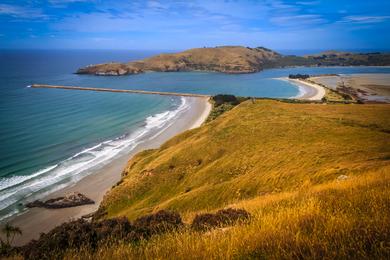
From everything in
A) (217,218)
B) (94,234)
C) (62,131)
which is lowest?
(62,131)

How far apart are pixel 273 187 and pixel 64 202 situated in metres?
26.1

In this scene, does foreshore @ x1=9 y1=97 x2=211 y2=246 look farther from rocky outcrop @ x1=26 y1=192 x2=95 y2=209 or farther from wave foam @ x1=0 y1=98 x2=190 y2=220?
wave foam @ x1=0 y1=98 x2=190 y2=220

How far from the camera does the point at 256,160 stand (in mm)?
28531

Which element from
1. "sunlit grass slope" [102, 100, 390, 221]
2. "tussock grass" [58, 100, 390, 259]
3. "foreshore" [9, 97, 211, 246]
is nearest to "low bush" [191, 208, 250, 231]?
"tussock grass" [58, 100, 390, 259]

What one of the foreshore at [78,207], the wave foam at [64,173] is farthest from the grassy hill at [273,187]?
the wave foam at [64,173]

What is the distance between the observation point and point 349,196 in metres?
7.40

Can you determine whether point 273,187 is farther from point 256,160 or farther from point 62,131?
point 62,131

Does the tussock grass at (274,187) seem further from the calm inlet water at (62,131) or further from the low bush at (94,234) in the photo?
the calm inlet water at (62,131)

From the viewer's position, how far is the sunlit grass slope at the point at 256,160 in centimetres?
2093

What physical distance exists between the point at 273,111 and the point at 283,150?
15996 mm

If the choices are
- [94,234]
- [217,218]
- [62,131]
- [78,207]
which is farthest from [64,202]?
Result: [62,131]

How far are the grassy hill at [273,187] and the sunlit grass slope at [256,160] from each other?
100 mm

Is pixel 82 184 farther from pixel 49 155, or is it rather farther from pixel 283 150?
pixel 283 150

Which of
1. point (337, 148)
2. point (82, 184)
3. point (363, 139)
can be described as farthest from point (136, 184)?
point (363, 139)
